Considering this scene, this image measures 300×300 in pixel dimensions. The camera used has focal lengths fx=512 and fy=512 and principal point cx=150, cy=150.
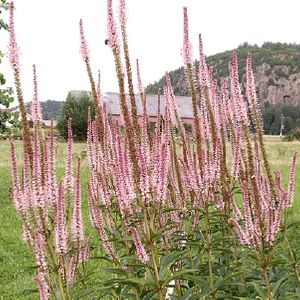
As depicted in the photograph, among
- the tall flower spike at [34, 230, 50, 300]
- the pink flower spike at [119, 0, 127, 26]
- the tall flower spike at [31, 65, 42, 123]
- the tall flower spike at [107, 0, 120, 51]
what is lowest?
the tall flower spike at [34, 230, 50, 300]

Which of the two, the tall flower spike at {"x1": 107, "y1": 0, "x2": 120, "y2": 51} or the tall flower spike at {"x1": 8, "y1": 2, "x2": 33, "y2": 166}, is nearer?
the tall flower spike at {"x1": 8, "y1": 2, "x2": 33, "y2": 166}

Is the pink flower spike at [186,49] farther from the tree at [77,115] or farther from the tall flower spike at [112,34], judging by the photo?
the tree at [77,115]

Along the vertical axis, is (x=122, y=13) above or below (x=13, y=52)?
above

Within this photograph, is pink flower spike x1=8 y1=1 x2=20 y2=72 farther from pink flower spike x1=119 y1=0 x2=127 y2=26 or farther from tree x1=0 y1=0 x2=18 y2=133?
tree x1=0 y1=0 x2=18 y2=133

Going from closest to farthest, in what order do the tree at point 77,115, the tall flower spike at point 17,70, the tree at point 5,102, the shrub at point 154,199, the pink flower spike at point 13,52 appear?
the tall flower spike at point 17,70 → the pink flower spike at point 13,52 → the shrub at point 154,199 → the tree at point 5,102 → the tree at point 77,115

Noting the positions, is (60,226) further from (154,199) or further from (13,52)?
(13,52)

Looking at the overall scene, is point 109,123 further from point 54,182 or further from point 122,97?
point 54,182

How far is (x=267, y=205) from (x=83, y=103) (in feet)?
153

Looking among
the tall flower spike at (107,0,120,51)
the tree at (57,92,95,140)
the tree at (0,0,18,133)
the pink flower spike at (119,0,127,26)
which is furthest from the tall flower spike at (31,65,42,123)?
the tree at (57,92,95,140)

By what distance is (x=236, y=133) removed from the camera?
467cm

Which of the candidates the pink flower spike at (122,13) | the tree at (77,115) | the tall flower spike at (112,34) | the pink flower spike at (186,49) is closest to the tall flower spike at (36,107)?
the tall flower spike at (112,34)

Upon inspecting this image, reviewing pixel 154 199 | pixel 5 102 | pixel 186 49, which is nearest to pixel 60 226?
pixel 154 199

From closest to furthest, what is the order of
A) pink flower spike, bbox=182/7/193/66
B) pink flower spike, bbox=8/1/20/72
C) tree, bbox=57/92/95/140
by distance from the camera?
pink flower spike, bbox=8/1/20/72 → pink flower spike, bbox=182/7/193/66 → tree, bbox=57/92/95/140

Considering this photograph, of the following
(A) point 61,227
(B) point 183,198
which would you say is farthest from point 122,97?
(B) point 183,198
